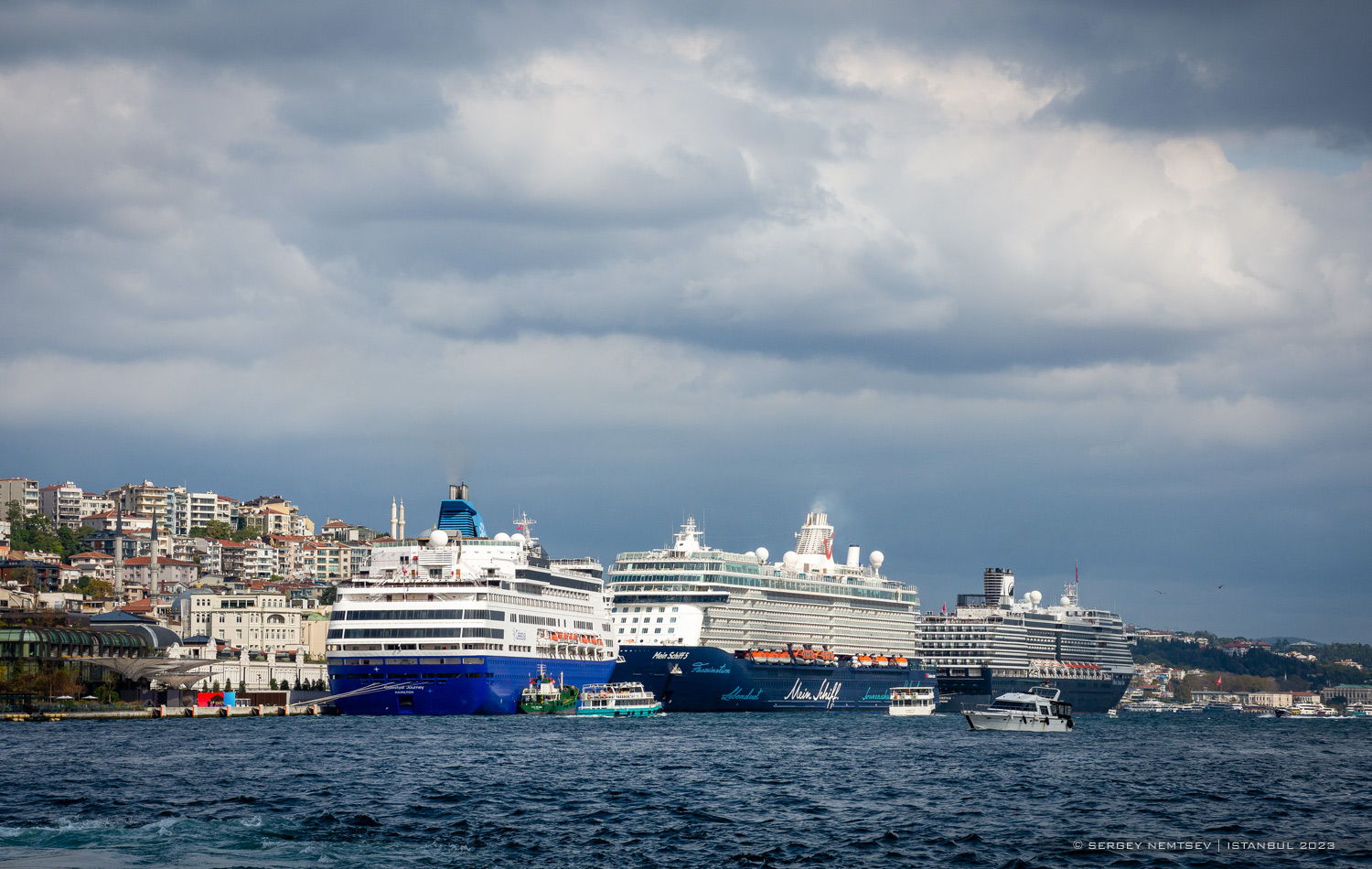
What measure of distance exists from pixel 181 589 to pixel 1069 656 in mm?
116920

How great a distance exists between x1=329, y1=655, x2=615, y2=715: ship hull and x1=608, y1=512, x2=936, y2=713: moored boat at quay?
85.4 ft

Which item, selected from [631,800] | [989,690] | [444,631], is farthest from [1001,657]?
[631,800]

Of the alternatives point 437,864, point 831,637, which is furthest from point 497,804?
point 831,637

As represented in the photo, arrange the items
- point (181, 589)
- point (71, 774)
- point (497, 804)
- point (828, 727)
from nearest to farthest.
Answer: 1. point (497, 804)
2. point (71, 774)
3. point (828, 727)
4. point (181, 589)

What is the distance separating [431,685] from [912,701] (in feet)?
242

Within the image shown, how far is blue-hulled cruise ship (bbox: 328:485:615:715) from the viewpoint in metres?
102

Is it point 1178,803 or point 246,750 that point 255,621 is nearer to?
point 246,750

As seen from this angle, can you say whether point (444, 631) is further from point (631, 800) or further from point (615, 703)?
point (631, 800)

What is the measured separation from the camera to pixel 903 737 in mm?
94625

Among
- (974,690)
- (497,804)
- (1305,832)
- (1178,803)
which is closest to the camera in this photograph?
(1305,832)

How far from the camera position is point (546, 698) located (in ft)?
363

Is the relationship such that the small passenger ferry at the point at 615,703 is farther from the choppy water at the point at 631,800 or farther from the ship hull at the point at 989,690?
the ship hull at the point at 989,690

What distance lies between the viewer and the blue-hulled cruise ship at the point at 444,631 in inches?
4021

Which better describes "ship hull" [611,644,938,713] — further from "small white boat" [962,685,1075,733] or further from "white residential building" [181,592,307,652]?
"white residential building" [181,592,307,652]
